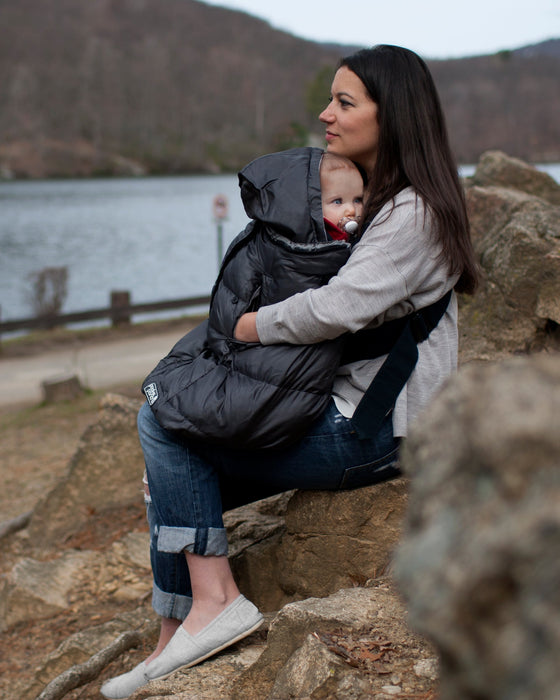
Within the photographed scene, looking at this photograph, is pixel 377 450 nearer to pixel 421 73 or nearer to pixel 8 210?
pixel 421 73

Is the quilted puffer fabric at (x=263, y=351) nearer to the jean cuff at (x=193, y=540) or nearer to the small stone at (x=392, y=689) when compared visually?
the jean cuff at (x=193, y=540)

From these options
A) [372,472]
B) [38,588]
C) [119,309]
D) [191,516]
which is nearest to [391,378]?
[372,472]

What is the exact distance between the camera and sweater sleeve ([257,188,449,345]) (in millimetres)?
1777

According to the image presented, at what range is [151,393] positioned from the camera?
6.41 ft

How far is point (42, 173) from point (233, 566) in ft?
257

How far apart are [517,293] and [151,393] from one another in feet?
5.38

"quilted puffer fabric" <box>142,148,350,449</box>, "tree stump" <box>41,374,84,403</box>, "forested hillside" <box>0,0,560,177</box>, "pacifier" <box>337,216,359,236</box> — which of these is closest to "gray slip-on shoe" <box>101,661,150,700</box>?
"quilted puffer fabric" <box>142,148,350,449</box>

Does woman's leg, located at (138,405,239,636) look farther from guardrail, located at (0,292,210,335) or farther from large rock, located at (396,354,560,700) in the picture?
guardrail, located at (0,292,210,335)

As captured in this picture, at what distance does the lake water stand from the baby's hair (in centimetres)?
376

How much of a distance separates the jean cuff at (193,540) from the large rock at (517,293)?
136cm

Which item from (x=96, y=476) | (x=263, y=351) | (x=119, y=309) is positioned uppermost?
(x=263, y=351)

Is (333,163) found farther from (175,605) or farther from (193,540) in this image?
(175,605)

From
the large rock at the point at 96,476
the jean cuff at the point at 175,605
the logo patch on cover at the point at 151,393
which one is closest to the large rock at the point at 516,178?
the large rock at the point at 96,476

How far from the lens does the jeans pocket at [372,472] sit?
1.98 metres
